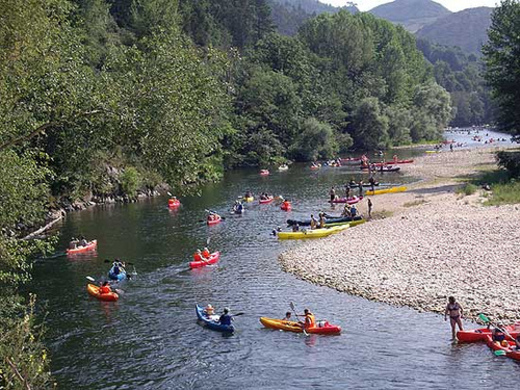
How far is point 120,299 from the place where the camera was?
27656 mm

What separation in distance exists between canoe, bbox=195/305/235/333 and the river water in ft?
0.87

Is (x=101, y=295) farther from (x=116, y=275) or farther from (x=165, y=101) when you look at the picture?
(x=165, y=101)

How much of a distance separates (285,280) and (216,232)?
1260cm

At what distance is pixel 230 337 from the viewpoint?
2314 cm

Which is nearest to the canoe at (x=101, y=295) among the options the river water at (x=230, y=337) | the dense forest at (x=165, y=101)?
the river water at (x=230, y=337)

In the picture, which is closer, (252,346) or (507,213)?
(252,346)

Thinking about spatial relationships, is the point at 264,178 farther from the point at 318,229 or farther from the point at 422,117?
the point at 422,117

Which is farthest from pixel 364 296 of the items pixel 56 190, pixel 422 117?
pixel 422 117

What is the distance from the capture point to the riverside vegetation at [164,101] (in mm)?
14086

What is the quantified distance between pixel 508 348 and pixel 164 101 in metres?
13.4

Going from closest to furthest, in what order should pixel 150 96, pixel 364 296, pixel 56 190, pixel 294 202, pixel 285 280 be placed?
1. pixel 150 96
2. pixel 364 296
3. pixel 285 280
4. pixel 56 190
5. pixel 294 202

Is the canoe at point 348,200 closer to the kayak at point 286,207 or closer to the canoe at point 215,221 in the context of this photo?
the kayak at point 286,207

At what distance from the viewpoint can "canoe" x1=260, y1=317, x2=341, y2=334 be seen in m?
22.8

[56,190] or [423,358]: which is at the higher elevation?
[56,190]
